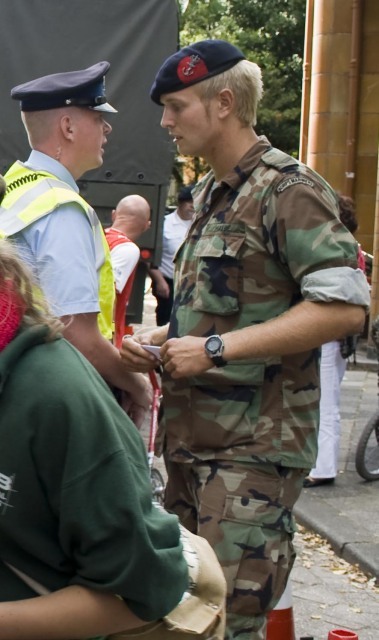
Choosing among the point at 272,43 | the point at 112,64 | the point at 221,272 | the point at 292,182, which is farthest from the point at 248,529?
the point at 272,43

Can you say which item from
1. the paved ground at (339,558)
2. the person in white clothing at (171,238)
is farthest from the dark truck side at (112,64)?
the person in white clothing at (171,238)

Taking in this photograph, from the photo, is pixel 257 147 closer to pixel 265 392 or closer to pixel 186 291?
pixel 186 291

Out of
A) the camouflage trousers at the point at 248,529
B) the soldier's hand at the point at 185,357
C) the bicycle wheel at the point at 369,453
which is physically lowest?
the bicycle wheel at the point at 369,453

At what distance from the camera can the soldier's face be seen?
3486mm

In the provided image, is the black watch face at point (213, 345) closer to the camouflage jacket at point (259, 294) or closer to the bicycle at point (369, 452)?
the camouflage jacket at point (259, 294)

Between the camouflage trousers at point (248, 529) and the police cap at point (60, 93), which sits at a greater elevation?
the police cap at point (60, 93)

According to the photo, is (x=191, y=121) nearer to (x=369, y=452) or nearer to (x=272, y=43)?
(x=369, y=452)

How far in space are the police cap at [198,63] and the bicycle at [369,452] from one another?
4300mm

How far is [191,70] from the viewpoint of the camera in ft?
11.4

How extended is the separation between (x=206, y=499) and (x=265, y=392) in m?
0.36

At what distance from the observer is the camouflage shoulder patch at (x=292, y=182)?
3.29 metres

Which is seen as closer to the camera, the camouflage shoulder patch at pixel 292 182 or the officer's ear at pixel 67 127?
the camouflage shoulder patch at pixel 292 182

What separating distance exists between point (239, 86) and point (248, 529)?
1.34 m

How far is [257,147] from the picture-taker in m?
3.50
